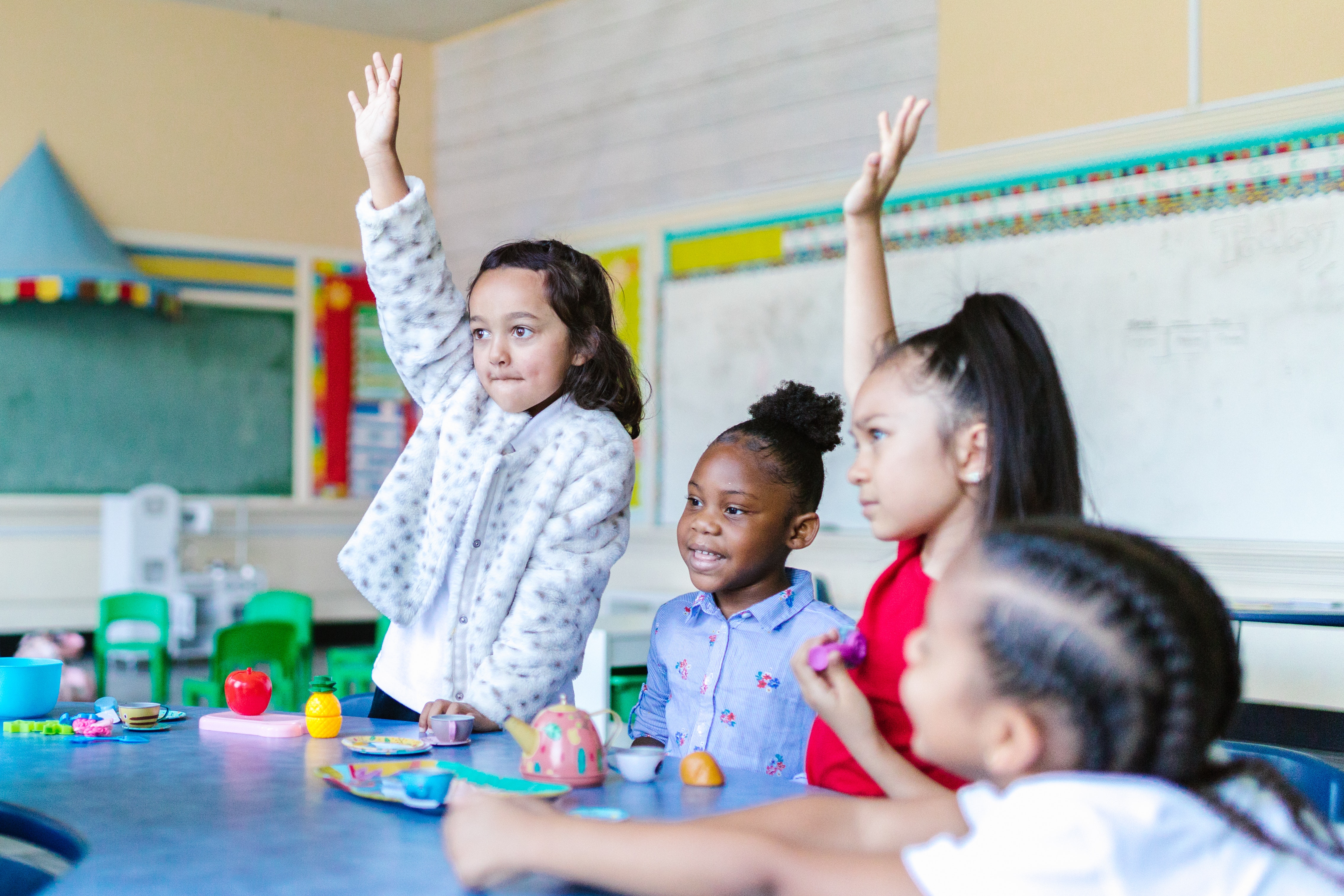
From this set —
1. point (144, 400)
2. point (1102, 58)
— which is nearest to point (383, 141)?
point (1102, 58)

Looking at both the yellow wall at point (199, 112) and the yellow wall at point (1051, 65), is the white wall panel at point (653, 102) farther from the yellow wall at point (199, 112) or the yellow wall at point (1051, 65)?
the yellow wall at point (199, 112)

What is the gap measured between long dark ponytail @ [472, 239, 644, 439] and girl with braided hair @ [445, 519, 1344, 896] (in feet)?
2.96

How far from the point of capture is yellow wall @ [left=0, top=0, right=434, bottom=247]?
6348 mm

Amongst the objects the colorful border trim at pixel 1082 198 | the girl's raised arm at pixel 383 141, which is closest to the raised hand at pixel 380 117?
the girl's raised arm at pixel 383 141

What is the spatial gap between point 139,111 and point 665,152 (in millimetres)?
2942

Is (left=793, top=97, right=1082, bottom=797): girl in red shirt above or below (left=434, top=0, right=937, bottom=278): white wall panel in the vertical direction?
below

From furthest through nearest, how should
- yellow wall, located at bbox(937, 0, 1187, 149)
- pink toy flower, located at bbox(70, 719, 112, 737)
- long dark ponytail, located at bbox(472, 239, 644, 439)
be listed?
yellow wall, located at bbox(937, 0, 1187, 149)
long dark ponytail, located at bbox(472, 239, 644, 439)
pink toy flower, located at bbox(70, 719, 112, 737)

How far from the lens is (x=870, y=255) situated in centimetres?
147

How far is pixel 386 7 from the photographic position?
22.3ft

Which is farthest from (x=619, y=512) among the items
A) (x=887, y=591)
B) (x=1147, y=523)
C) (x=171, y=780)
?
(x=1147, y=523)

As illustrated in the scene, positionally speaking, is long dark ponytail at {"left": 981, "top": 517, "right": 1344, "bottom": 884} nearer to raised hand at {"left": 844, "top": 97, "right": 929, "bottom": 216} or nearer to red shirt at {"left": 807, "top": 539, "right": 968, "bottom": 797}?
red shirt at {"left": 807, "top": 539, "right": 968, "bottom": 797}

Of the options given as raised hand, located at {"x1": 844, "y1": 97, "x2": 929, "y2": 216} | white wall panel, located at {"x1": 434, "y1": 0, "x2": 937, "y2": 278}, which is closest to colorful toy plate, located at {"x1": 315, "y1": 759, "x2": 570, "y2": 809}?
raised hand, located at {"x1": 844, "y1": 97, "x2": 929, "y2": 216}

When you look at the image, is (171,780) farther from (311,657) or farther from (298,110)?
(298,110)

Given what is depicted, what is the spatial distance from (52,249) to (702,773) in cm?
589
